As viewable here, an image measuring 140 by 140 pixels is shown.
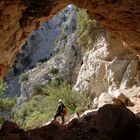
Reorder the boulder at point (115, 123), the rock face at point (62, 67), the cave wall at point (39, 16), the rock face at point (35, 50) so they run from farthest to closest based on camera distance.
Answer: the rock face at point (35, 50)
the rock face at point (62, 67)
the cave wall at point (39, 16)
the boulder at point (115, 123)

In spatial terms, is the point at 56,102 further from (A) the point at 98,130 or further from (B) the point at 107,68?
(A) the point at 98,130

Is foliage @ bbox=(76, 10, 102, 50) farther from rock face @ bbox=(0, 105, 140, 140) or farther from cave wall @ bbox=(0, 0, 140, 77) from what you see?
rock face @ bbox=(0, 105, 140, 140)

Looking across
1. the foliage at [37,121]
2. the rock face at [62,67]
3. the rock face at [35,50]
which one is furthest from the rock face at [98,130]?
the rock face at [35,50]

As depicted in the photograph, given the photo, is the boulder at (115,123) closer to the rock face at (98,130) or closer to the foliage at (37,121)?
the rock face at (98,130)

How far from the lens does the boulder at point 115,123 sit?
12617mm

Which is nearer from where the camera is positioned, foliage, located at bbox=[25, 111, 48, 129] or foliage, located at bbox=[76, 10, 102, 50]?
foliage, located at bbox=[25, 111, 48, 129]

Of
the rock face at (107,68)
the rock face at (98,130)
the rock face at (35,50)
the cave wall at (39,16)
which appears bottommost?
the rock face at (35,50)

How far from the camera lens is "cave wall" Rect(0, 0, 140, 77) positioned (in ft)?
54.8

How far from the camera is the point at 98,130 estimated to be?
12836mm

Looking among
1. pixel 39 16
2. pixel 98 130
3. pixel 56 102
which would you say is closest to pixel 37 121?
pixel 56 102

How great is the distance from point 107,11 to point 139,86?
542 inches

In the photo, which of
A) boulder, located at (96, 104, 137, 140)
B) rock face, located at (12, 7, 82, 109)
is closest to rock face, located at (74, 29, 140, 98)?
rock face, located at (12, 7, 82, 109)

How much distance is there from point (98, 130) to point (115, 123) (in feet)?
2.11

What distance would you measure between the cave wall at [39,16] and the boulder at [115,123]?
236 inches
